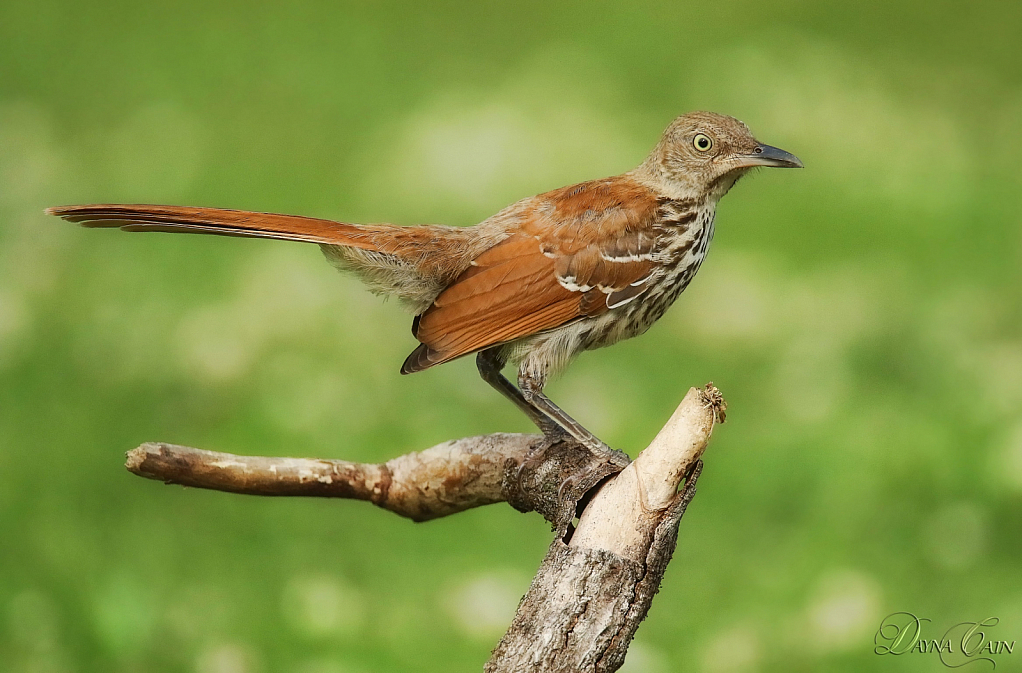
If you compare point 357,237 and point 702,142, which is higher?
point 702,142

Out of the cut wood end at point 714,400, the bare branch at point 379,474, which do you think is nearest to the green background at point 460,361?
the bare branch at point 379,474

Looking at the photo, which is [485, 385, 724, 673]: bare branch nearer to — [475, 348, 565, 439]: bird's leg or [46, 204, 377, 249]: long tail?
[475, 348, 565, 439]: bird's leg

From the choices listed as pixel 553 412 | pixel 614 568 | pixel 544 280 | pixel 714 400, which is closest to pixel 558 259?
pixel 544 280

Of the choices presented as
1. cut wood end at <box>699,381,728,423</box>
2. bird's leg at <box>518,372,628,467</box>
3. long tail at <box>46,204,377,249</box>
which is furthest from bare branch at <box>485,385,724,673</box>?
long tail at <box>46,204,377,249</box>

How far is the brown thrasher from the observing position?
3.61 metres

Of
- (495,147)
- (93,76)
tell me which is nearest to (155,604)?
(495,147)

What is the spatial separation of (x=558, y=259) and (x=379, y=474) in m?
0.99

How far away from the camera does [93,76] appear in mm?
7477

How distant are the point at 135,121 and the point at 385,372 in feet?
9.33

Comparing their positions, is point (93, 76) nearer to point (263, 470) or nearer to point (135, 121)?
point (135, 121)

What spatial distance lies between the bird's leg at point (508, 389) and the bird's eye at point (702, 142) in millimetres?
1058

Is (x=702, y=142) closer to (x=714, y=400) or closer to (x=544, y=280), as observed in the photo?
(x=544, y=280)

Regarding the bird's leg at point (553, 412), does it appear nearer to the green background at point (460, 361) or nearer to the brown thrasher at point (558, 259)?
the brown thrasher at point (558, 259)

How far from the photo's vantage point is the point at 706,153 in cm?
380
